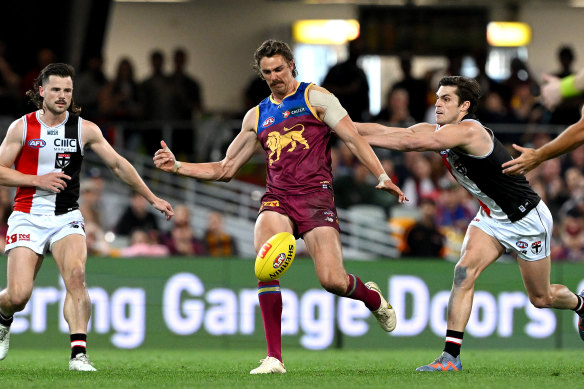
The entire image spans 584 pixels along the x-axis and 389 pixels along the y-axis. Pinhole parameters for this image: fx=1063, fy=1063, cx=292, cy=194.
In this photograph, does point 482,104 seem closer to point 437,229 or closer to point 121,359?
point 437,229

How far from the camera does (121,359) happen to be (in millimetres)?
11227

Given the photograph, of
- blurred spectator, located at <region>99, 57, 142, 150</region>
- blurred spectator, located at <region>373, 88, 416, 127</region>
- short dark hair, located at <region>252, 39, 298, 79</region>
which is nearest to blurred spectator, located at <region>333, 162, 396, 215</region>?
blurred spectator, located at <region>373, 88, 416, 127</region>

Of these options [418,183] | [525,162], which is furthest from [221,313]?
[525,162]

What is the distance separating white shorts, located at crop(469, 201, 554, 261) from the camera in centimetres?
913

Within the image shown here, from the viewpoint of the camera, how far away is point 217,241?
1530 cm

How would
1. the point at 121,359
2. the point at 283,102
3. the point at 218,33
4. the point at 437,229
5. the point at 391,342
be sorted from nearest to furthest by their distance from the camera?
the point at 283,102
the point at 121,359
the point at 391,342
the point at 437,229
the point at 218,33

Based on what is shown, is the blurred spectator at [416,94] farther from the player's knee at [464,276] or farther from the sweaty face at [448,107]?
the player's knee at [464,276]

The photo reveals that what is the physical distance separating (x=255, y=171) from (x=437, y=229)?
376 centimetres

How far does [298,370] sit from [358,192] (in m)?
7.13

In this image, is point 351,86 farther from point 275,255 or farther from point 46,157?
point 275,255

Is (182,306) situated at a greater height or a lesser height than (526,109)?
lesser

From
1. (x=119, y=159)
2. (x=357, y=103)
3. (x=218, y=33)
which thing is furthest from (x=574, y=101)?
(x=119, y=159)

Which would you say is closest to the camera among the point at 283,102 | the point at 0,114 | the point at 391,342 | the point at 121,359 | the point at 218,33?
the point at 283,102

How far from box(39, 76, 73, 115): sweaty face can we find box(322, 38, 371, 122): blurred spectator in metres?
8.81
